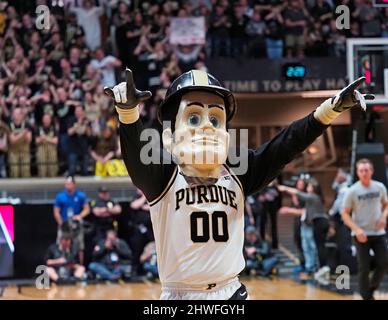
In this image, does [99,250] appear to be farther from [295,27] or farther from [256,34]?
[295,27]

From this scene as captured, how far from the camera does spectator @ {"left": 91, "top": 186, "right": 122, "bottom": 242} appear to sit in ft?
40.9

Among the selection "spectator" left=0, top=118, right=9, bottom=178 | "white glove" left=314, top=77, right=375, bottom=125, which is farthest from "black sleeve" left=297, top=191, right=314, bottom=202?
"white glove" left=314, top=77, right=375, bottom=125

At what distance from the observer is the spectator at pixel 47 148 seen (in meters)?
13.9

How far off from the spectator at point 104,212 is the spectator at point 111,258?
0.24m

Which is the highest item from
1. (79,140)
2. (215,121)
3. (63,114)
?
(215,121)

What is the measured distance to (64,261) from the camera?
12.0 metres

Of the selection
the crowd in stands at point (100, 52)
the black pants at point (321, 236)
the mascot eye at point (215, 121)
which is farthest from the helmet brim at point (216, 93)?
the crowd in stands at point (100, 52)

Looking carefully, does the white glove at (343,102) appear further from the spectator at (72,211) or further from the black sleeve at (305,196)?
the spectator at (72,211)

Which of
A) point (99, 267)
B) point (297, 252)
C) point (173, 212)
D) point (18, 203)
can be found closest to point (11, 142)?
point (18, 203)

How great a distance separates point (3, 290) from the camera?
1145cm

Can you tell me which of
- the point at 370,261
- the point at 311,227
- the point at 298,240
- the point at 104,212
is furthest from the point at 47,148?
the point at 370,261

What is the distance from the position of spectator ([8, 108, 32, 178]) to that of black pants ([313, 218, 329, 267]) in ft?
16.9

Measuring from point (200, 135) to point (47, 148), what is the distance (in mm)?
9922
